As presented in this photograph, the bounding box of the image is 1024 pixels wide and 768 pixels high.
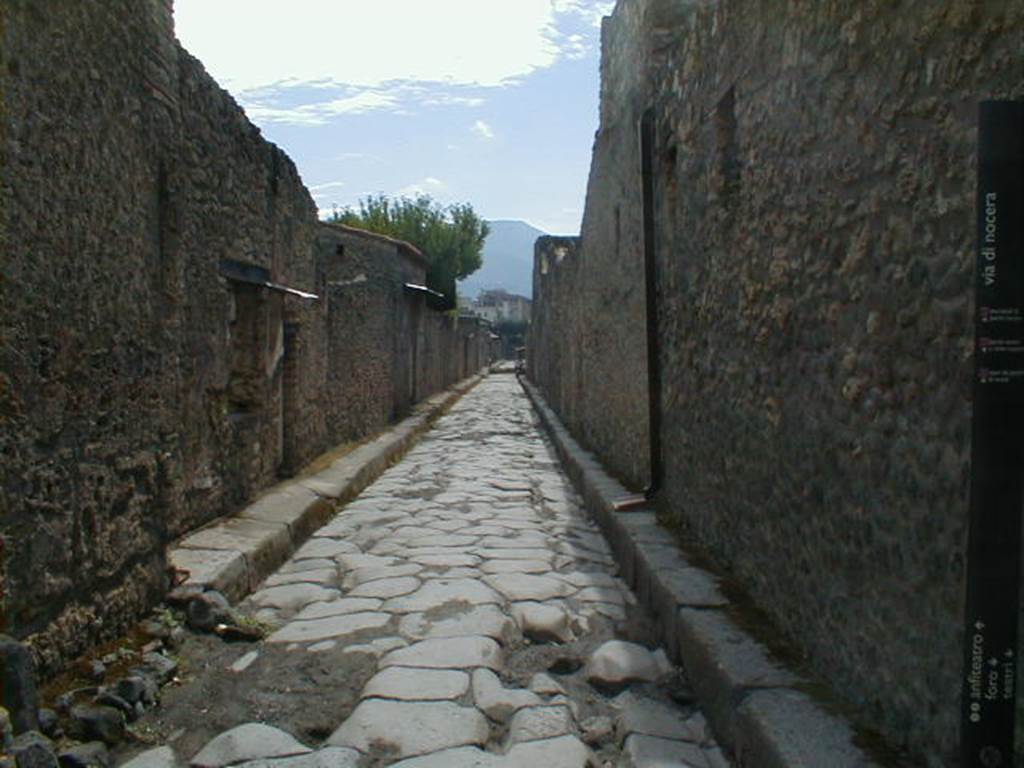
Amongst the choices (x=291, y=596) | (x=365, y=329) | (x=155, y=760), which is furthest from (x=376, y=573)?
(x=365, y=329)

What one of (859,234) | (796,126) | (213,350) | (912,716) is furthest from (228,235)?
(912,716)

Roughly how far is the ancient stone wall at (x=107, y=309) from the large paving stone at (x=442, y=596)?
1092 mm

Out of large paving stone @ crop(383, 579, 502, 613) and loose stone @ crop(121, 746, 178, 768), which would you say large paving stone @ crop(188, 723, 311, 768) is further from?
large paving stone @ crop(383, 579, 502, 613)

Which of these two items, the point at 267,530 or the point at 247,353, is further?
the point at 247,353

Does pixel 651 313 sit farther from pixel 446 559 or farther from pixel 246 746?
pixel 246 746

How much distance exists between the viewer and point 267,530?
17.3 feet

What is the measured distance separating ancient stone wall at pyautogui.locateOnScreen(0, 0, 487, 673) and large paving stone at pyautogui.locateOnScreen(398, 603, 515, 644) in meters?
1.10

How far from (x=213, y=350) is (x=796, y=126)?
3774 millimetres

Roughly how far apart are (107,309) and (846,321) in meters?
2.50

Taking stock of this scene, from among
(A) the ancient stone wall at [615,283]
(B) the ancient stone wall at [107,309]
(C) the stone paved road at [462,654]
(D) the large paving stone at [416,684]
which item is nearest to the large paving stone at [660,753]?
(C) the stone paved road at [462,654]

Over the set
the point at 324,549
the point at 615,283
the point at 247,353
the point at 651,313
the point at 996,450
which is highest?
the point at 615,283

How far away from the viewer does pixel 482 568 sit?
5.07 metres

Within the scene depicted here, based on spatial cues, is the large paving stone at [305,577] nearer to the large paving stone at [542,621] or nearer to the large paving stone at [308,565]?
the large paving stone at [308,565]

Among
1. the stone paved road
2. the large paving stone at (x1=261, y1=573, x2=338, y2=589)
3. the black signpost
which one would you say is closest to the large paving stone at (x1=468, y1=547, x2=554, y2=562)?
the stone paved road
